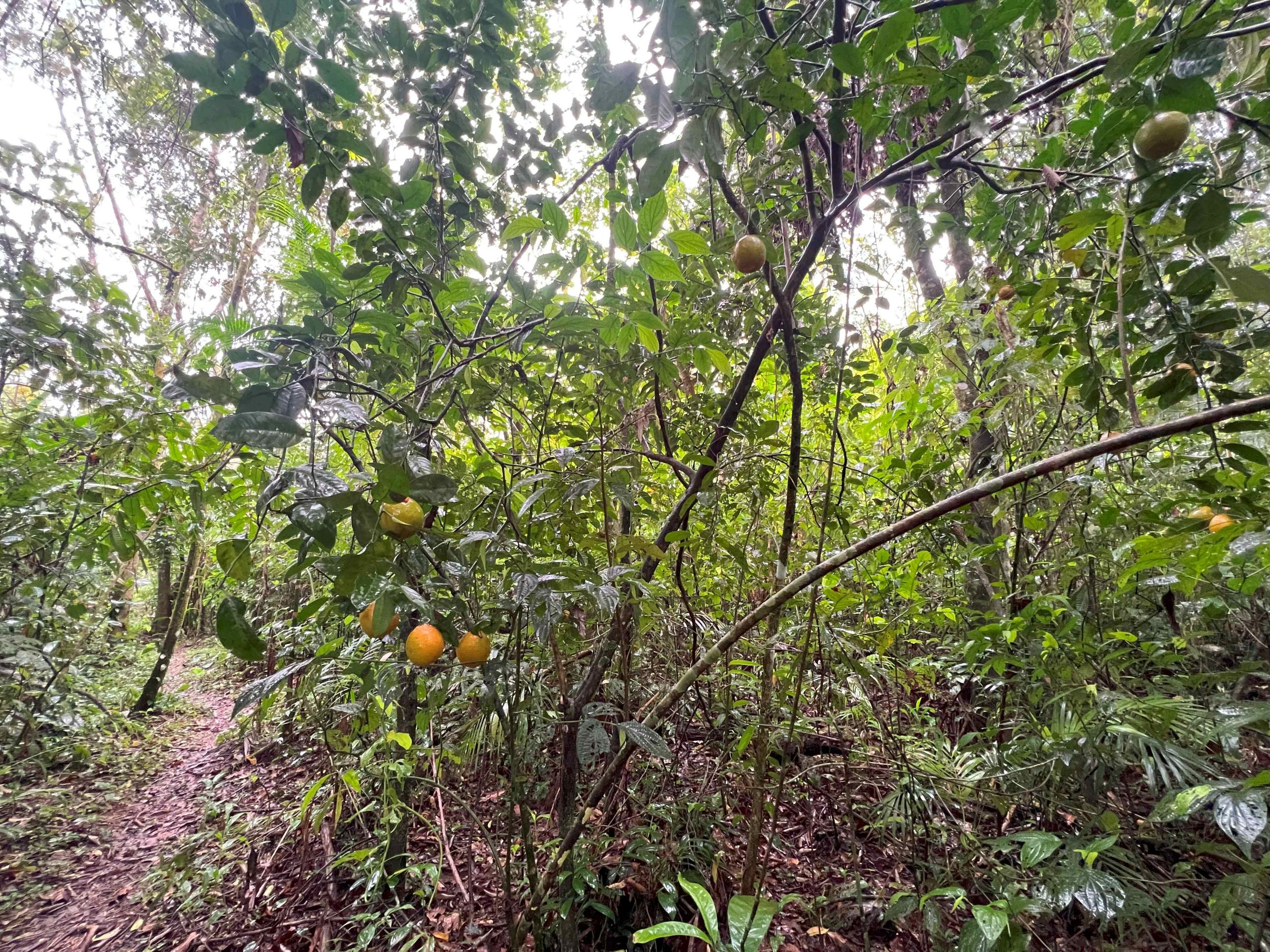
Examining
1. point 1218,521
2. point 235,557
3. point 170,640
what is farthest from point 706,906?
point 170,640

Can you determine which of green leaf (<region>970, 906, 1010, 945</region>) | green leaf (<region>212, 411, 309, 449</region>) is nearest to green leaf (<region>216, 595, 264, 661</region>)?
green leaf (<region>212, 411, 309, 449</region>)

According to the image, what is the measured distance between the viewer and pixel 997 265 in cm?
180

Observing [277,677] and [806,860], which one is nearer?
[277,677]

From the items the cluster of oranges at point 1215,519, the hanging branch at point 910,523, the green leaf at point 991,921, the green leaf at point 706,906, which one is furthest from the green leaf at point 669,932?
the cluster of oranges at point 1215,519

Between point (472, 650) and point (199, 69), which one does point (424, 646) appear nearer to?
point (472, 650)

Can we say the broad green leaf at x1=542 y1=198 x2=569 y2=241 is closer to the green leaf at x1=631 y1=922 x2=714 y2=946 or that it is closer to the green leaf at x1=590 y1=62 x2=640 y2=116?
the green leaf at x1=590 y1=62 x2=640 y2=116

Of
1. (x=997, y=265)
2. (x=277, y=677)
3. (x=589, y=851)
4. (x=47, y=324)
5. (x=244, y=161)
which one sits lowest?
(x=589, y=851)

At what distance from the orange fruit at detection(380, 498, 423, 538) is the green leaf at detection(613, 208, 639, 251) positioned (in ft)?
2.08

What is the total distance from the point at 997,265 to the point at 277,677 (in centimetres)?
232

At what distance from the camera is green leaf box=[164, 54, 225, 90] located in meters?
0.86

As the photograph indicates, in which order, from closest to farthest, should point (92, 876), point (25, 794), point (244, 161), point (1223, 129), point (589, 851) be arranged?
1. point (589, 851)
2. point (1223, 129)
3. point (92, 876)
4. point (25, 794)
5. point (244, 161)

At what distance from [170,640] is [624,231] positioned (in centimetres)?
634

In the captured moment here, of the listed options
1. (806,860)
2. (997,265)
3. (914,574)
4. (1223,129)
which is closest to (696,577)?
(914,574)

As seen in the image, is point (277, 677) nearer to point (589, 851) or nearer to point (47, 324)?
point (589, 851)
